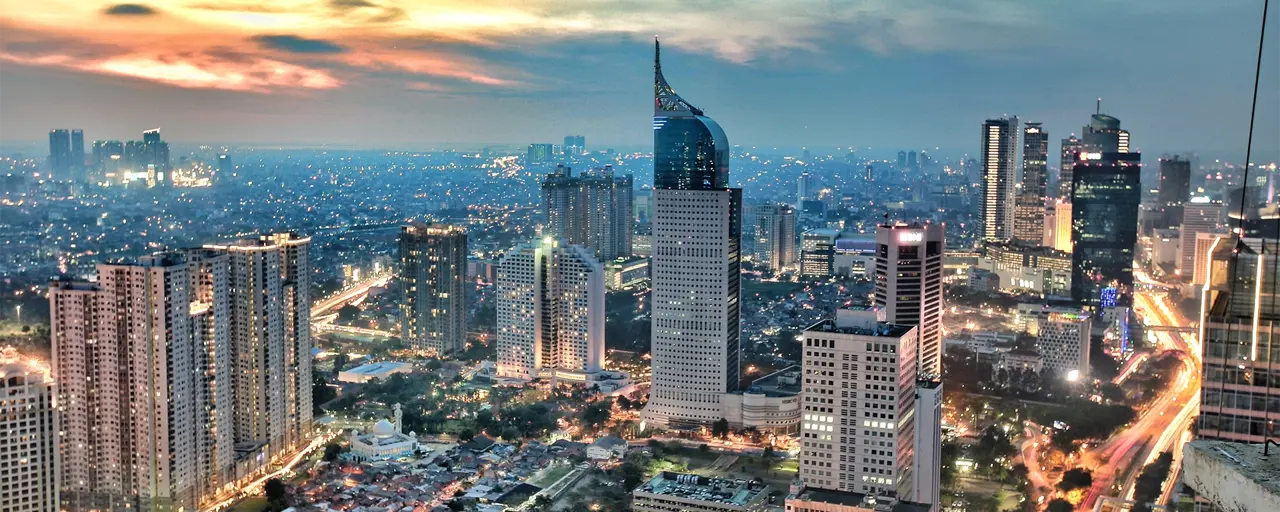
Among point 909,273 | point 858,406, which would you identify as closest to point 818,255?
point 909,273

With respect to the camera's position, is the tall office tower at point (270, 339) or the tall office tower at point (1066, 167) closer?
the tall office tower at point (270, 339)

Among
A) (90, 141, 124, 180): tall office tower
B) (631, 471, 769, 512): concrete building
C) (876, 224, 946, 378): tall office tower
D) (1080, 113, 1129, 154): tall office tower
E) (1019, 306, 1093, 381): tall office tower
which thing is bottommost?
(631, 471, 769, 512): concrete building

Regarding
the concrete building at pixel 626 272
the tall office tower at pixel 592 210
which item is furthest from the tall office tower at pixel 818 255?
the tall office tower at pixel 592 210

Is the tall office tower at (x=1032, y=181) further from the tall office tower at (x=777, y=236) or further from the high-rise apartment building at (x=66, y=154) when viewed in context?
the high-rise apartment building at (x=66, y=154)

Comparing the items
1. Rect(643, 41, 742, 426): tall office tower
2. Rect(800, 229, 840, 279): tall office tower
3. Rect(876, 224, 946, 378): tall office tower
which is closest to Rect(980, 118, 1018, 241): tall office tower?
Rect(800, 229, 840, 279): tall office tower

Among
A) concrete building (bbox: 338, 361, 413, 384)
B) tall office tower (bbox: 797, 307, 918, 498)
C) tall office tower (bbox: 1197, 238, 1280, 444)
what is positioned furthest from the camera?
concrete building (bbox: 338, 361, 413, 384)

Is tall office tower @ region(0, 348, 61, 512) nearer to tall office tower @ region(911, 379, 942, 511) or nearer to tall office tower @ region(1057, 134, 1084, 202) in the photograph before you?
tall office tower @ region(911, 379, 942, 511)
